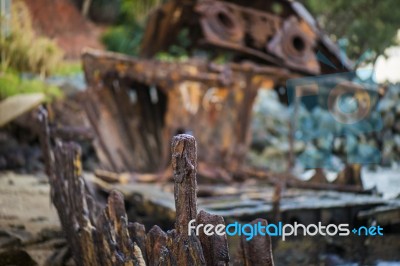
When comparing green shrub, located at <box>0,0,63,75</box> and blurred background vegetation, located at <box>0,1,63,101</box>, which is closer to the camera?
blurred background vegetation, located at <box>0,1,63,101</box>

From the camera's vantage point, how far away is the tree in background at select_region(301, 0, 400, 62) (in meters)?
5.73

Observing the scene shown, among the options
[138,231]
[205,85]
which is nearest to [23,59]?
[205,85]

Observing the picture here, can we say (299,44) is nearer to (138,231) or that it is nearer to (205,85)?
(205,85)

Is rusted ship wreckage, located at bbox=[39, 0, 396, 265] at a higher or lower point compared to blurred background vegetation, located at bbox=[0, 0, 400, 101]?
lower

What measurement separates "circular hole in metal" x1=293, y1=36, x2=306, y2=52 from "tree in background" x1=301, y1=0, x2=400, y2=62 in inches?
19.1

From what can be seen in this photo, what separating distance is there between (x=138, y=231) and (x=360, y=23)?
561 centimetres

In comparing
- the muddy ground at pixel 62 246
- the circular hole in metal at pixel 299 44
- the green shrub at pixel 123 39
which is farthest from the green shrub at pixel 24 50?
the green shrub at pixel 123 39

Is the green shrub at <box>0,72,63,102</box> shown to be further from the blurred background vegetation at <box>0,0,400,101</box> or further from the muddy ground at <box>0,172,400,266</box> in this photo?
the muddy ground at <box>0,172,400,266</box>

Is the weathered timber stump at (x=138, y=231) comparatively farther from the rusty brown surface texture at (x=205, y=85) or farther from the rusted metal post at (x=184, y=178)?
the rusty brown surface texture at (x=205, y=85)

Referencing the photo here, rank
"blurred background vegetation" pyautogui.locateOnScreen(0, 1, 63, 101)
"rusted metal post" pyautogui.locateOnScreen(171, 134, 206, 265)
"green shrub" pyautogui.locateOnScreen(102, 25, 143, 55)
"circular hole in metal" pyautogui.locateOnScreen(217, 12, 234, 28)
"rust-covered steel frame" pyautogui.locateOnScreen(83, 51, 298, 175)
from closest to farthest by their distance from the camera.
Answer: "rusted metal post" pyautogui.locateOnScreen(171, 134, 206, 265), "rust-covered steel frame" pyautogui.locateOnScreen(83, 51, 298, 175), "circular hole in metal" pyautogui.locateOnScreen(217, 12, 234, 28), "blurred background vegetation" pyautogui.locateOnScreen(0, 1, 63, 101), "green shrub" pyautogui.locateOnScreen(102, 25, 143, 55)

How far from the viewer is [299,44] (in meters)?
7.81

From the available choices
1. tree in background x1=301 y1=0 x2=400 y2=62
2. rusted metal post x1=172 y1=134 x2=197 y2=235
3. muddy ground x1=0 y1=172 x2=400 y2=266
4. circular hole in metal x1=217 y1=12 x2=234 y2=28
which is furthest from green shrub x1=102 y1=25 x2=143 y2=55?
rusted metal post x1=172 y1=134 x2=197 y2=235

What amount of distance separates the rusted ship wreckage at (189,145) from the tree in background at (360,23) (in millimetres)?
377

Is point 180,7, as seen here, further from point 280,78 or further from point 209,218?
point 209,218
